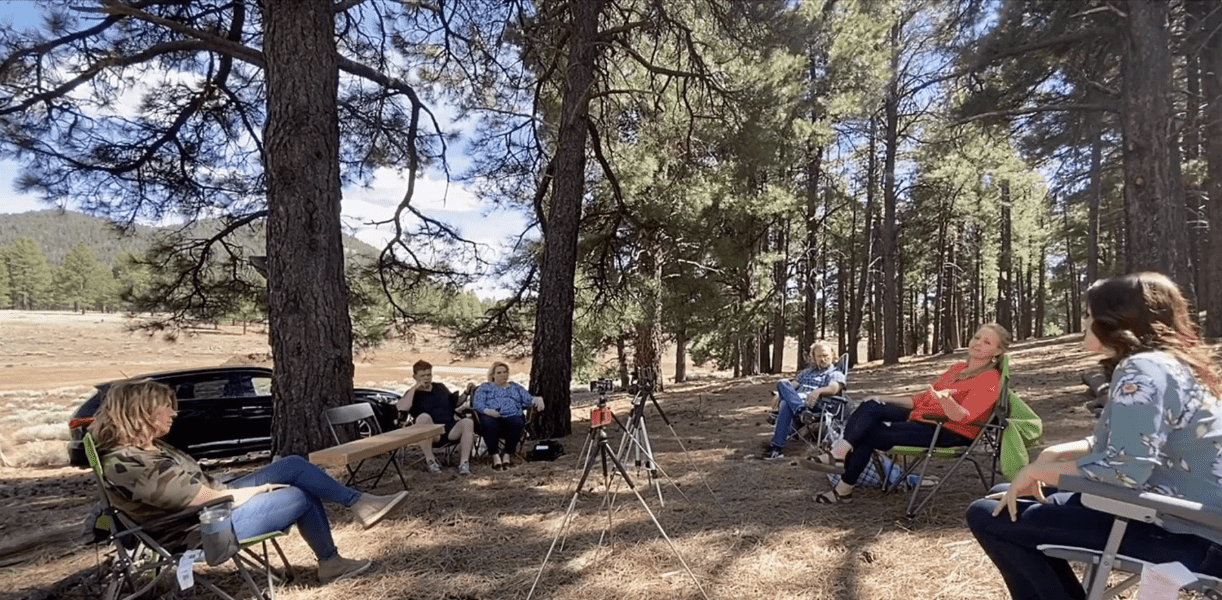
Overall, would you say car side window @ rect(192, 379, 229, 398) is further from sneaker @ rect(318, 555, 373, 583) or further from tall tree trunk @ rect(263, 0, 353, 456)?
sneaker @ rect(318, 555, 373, 583)

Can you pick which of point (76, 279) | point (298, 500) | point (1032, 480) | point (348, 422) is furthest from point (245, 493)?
point (76, 279)

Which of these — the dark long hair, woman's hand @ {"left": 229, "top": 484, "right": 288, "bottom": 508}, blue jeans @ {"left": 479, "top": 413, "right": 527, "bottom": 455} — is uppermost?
the dark long hair

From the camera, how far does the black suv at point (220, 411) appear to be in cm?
721

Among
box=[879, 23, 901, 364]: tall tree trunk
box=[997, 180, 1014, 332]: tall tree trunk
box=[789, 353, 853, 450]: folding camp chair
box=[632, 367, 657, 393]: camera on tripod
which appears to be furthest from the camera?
box=[997, 180, 1014, 332]: tall tree trunk

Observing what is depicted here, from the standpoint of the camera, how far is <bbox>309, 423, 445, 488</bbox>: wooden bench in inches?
153

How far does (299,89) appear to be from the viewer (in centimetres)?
493

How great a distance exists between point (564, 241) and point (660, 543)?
14.2 feet

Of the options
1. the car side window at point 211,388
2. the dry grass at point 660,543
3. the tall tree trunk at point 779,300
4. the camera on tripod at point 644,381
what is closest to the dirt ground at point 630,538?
the dry grass at point 660,543

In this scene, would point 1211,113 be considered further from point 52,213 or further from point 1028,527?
point 52,213

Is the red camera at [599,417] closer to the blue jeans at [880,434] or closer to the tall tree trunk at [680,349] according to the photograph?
the blue jeans at [880,434]

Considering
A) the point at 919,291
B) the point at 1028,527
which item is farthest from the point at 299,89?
the point at 919,291

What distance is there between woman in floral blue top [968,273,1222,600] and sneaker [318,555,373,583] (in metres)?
2.76

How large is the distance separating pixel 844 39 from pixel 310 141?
41.1ft

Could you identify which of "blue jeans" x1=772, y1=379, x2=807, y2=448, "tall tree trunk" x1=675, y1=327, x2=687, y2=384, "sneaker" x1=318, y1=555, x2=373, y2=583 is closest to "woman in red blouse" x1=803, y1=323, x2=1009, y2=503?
"blue jeans" x1=772, y1=379, x2=807, y2=448
